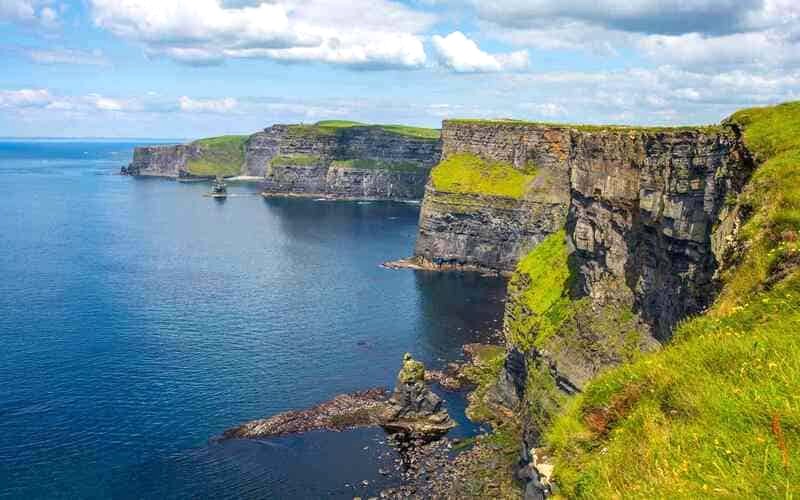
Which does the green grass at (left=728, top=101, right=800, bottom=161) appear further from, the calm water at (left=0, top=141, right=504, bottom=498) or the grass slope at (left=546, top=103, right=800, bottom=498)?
the calm water at (left=0, top=141, right=504, bottom=498)

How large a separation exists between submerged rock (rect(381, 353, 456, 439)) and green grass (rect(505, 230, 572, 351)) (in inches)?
461

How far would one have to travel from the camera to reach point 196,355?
319 ft

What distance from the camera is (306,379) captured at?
90.7 meters

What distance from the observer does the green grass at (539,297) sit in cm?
7019

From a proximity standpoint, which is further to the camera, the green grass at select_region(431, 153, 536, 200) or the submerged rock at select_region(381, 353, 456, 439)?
the green grass at select_region(431, 153, 536, 200)

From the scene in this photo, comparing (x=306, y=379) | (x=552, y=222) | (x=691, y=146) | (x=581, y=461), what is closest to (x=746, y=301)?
(x=581, y=461)

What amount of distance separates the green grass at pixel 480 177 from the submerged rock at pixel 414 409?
88.3 metres

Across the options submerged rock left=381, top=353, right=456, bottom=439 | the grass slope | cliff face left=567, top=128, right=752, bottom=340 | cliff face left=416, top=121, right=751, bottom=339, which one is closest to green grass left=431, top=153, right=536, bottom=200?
cliff face left=416, top=121, right=751, bottom=339

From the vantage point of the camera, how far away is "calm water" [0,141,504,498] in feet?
219

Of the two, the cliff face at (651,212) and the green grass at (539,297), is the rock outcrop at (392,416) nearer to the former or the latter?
the green grass at (539,297)

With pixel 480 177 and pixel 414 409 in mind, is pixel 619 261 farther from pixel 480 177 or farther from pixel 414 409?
pixel 480 177

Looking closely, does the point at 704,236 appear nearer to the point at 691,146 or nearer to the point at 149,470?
the point at 691,146

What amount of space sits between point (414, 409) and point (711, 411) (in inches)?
2503

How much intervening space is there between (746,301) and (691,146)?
89.1 feet
